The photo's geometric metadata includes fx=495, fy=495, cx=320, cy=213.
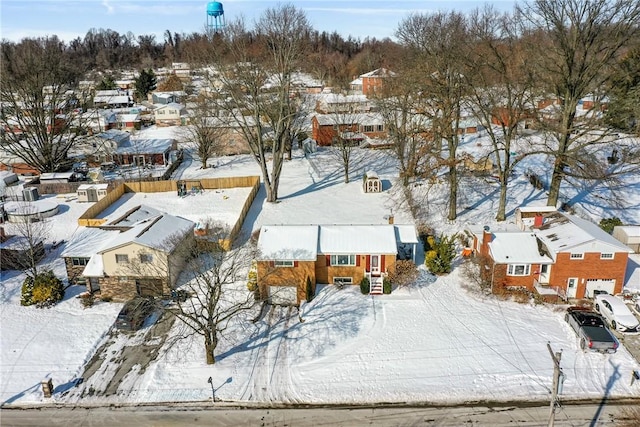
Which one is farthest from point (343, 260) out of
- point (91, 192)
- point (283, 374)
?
point (91, 192)

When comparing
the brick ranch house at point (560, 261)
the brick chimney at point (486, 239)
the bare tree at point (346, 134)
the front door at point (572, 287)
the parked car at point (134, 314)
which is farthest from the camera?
the bare tree at point (346, 134)

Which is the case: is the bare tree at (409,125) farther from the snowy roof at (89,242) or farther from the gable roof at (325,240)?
the snowy roof at (89,242)

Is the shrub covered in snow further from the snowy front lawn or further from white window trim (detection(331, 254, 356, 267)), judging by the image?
white window trim (detection(331, 254, 356, 267))

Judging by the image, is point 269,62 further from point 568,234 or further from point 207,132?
point 568,234

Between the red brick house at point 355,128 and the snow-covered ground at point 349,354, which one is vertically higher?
the red brick house at point 355,128

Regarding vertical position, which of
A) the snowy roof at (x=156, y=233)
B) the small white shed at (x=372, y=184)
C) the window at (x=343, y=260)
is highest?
the small white shed at (x=372, y=184)

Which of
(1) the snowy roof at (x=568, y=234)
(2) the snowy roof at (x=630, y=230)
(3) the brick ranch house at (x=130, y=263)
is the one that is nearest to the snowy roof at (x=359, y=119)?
(2) the snowy roof at (x=630, y=230)
